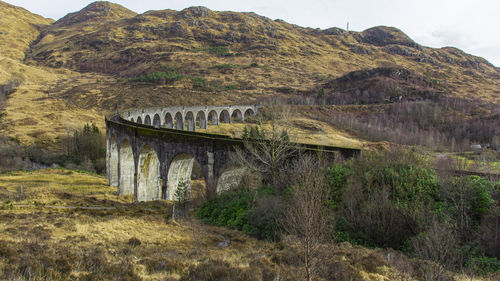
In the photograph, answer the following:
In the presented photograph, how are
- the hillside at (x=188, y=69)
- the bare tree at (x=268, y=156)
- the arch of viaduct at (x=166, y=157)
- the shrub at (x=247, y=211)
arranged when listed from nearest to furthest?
the shrub at (x=247, y=211)
the bare tree at (x=268, y=156)
the arch of viaduct at (x=166, y=157)
the hillside at (x=188, y=69)

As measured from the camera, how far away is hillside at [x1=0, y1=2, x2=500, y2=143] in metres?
84.0

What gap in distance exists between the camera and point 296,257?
31.0 ft

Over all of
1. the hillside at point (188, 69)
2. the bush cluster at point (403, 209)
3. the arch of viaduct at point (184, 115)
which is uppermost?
the hillside at point (188, 69)

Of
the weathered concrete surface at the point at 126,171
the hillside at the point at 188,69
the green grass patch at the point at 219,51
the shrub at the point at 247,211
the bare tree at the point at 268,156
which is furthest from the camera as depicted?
the green grass patch at the point at 219,51

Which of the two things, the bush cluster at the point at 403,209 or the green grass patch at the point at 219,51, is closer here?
the bush cluster at the point at 403,209

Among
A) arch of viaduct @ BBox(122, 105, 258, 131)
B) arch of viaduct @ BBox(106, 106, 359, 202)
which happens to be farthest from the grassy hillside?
arch of viaduct @ BBox(122, 105, 258, 131)

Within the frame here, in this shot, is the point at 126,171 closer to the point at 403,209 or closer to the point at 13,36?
the point at 403,209

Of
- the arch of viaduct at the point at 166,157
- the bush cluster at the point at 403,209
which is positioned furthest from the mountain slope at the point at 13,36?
the bush cluster at the point at 403,209

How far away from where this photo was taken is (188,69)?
126812 millimetres

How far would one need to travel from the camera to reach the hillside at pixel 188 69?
84.0 metres

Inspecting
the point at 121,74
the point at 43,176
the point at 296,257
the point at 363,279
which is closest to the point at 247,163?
the point at 296,257

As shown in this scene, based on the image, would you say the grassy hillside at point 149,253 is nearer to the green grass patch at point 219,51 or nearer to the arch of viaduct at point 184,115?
the arch of viaduct at point 184,115

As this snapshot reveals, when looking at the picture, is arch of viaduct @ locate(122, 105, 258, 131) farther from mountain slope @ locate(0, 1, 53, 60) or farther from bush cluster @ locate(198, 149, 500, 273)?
mountain slope @ locate(0, 1, 53, 60)

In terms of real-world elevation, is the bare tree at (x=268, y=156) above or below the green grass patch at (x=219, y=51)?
below
